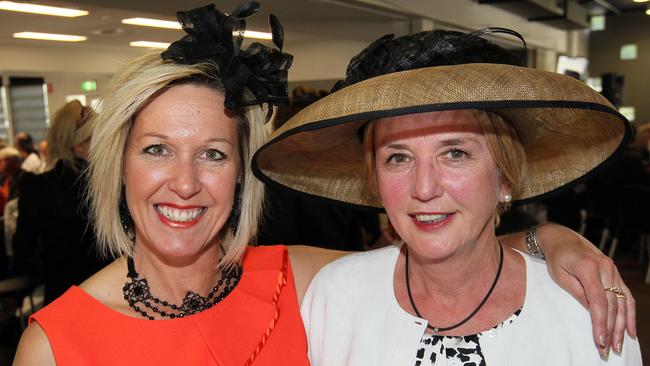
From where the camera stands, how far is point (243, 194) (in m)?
1.84

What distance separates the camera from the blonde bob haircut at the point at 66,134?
3614 mm

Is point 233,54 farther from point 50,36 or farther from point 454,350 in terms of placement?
point 50,36

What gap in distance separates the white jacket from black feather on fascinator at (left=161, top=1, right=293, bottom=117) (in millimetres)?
522

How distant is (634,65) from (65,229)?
48.6 ft

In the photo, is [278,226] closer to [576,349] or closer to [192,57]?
[192,57]

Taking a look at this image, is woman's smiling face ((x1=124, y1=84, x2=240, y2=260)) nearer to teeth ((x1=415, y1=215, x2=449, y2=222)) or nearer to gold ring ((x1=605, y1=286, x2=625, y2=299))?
teeth ((x1=415, y1=215, x2=449, y2=222))

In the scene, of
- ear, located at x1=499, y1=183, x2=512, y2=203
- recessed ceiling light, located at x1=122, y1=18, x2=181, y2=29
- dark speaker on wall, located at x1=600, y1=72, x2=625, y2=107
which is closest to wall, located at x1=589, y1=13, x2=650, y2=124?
dark speaker on wall, located at x1=600, y1=72, x2=625, y2=107

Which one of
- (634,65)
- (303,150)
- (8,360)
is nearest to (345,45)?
(8,360)

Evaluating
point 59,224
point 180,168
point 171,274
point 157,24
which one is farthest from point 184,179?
point 157,24

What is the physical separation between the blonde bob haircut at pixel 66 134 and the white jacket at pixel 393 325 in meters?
2.33

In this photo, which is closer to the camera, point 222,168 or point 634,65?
point 222,168

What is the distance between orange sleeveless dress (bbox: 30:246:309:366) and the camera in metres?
1.48

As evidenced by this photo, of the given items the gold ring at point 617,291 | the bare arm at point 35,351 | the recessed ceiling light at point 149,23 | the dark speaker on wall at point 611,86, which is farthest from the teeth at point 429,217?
the dark speaker on wall at point 611,86

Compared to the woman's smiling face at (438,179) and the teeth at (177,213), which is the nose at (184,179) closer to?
the teeth at (177,213)
